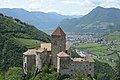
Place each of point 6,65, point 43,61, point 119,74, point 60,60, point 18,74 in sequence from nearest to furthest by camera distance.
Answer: point 60,60
point 43,61
point 18,74
point 119,74
point 6,65

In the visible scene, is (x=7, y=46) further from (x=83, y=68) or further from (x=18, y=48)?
(x=83, y=68)

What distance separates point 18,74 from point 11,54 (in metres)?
65.7

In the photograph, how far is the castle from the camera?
90812 millimetres

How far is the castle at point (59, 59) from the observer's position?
90.8 meters

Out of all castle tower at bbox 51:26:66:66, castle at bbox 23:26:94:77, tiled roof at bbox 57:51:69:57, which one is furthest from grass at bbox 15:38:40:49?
tiled roof at bbox 57:51:69:57

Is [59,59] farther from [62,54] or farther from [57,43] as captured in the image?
[57,43]

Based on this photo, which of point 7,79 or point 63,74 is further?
point 7,79

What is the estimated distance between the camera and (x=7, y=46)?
6914 inches

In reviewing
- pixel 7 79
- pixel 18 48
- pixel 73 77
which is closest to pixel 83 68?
pixel 73 77

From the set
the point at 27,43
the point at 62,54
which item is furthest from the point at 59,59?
the point at 27,43

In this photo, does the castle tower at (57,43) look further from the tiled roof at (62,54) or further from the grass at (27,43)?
the grass at (27,43)

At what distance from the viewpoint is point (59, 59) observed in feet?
296

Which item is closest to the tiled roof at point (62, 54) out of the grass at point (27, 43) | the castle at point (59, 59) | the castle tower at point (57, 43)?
the castle at point (59, 59)

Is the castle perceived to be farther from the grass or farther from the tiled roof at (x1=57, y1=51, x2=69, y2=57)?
the grass
